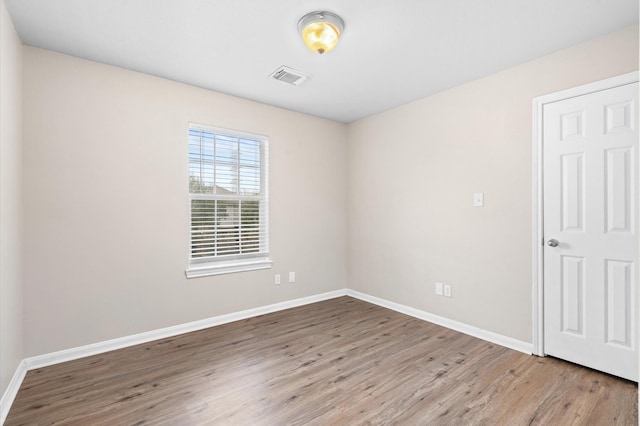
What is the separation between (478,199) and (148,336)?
11.2 ft

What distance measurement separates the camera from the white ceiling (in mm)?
1980

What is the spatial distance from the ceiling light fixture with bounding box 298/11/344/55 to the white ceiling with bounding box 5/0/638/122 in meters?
0.06

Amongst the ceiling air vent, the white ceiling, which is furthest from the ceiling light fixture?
the ceiling air vent

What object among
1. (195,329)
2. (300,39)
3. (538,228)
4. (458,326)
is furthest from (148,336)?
(538,228)

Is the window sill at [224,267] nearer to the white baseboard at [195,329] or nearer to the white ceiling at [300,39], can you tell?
the white baseboard at [195,329]

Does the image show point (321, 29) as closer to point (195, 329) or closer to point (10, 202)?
point (10, 202)

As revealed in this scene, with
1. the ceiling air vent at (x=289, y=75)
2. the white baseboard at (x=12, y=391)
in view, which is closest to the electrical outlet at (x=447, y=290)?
the ceiling air vent at (x=289, y=75)

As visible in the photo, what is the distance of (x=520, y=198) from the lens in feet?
8.96

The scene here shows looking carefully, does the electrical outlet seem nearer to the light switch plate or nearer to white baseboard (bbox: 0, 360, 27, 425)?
the light switch plate

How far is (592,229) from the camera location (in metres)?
2.34

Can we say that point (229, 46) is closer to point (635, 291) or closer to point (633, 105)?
point (633, 105)

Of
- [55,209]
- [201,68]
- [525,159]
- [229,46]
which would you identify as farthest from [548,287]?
[55,209]

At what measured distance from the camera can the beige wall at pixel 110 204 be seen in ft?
8.05

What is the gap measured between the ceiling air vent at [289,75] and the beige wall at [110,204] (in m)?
0.75
